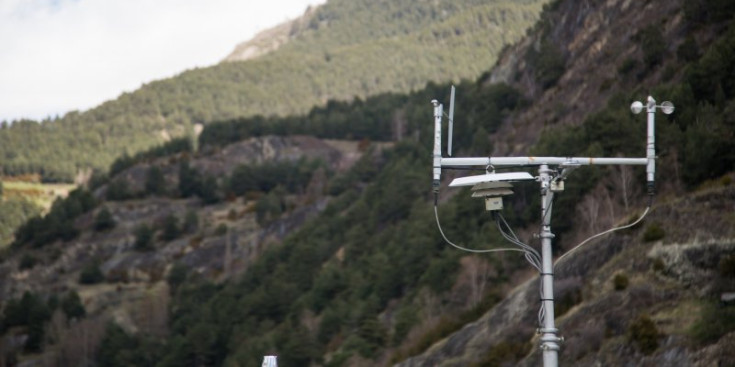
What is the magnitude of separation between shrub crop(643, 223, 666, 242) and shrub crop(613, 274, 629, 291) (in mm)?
2347

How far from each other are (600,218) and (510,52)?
2814 inches

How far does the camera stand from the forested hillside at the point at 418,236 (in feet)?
157

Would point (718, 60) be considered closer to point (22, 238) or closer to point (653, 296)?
point (653, 296)

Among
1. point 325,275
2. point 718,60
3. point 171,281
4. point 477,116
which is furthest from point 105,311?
point 718,60

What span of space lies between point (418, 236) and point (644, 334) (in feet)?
186

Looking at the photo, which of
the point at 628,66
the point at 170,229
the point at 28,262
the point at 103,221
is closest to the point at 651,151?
the point at 628,66

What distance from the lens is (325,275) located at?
11325 cm

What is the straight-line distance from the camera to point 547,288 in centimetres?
1659

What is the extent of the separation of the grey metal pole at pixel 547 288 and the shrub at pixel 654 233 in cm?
3296

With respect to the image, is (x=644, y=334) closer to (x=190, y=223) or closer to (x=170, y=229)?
(x=170, y=229)

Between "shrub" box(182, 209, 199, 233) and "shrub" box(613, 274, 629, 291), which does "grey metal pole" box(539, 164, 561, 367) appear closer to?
"shrub" box(613, 274, 629, 291)

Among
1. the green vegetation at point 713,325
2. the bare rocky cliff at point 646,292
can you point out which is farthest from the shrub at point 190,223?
the green vegetation at point 713,325

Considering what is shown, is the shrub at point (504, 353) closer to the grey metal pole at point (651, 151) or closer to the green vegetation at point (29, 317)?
the grey metal pole at point (651, 151)

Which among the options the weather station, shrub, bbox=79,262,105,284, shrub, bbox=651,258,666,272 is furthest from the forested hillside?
the weather station
